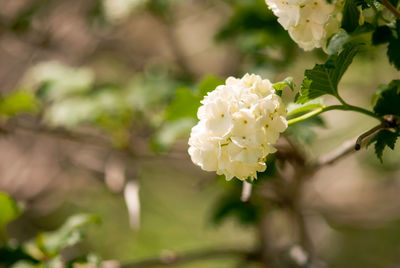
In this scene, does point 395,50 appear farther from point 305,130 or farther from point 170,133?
point 170,133

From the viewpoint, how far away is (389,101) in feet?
2.88

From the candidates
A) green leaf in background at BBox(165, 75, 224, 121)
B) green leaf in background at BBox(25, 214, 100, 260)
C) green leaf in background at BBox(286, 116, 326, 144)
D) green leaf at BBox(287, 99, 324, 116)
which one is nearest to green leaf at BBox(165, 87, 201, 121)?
green leaf in background at BBox(165, 75, 224, 121)

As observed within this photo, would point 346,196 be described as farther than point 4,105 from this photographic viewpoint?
Yes

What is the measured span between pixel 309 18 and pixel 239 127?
0.25 m

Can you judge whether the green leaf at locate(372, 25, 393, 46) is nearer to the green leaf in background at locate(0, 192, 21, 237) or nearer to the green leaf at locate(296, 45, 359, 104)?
the green leaf at locate(296, 45, 359, 104)

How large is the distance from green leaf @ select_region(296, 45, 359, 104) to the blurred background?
0.40 m

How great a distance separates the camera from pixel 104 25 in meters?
2.32

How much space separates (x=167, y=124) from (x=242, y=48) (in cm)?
44

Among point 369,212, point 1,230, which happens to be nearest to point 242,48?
point 1,230

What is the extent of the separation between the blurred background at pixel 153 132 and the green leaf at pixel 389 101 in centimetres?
49

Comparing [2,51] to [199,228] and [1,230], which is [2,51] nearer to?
[199,228]

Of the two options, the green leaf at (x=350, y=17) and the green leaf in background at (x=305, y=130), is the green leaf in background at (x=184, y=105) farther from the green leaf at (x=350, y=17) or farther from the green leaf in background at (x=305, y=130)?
the green leaf at (x=350, y=17)

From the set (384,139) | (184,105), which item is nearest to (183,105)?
(184,105)

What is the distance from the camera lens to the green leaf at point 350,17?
2.73 ft
